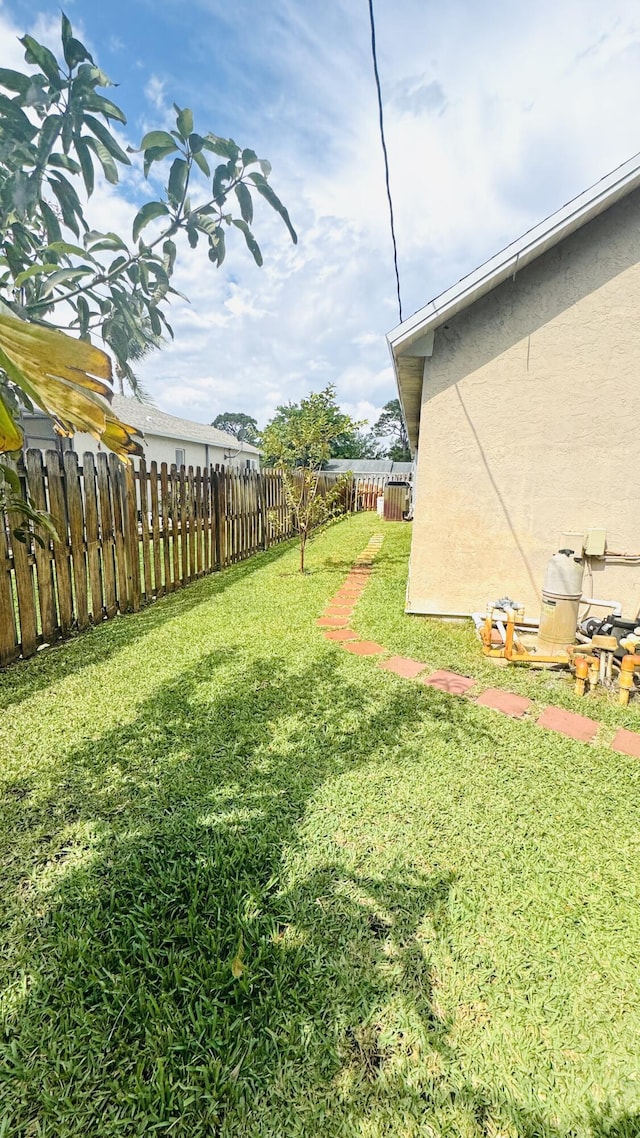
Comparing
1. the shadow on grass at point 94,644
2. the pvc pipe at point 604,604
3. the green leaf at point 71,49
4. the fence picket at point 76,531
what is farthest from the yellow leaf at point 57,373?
the pvc pipe at point 604,604

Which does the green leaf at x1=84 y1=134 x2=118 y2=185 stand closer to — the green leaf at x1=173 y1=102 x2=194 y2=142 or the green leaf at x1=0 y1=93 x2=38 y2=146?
the green leaf at x1=0 y1=93 x2=38 y2=146

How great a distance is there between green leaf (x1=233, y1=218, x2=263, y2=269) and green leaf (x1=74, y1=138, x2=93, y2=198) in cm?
65

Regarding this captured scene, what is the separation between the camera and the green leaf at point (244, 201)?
220 cm

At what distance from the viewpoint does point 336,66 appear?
4926mm

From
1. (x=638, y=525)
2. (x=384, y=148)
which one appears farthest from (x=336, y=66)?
(x=638, y=525)

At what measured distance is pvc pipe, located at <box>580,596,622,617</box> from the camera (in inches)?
203

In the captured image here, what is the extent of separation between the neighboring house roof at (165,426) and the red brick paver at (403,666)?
559 inches

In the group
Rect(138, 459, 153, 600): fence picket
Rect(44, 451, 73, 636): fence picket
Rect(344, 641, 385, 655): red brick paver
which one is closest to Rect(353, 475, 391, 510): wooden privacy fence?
Rect(138, 459, 153, 600): fence picket

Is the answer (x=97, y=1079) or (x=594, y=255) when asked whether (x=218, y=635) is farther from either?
(x=594, y=255)

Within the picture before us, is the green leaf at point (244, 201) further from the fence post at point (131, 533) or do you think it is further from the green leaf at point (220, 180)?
the fence post at point (131, 533)

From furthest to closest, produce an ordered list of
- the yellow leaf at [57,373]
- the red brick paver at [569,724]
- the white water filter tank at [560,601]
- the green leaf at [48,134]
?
the white water filter tank at [560,601] < the red brick paver at [569,724] < the green leaf at [48,134] < the yellow leaf at [57,373]

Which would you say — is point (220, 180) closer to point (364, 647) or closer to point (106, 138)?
point (106, 138)

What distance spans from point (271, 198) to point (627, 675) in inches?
175

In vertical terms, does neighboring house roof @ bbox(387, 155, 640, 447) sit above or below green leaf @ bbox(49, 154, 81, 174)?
above
